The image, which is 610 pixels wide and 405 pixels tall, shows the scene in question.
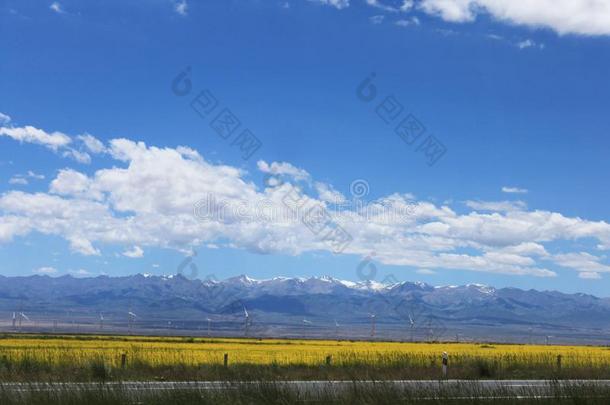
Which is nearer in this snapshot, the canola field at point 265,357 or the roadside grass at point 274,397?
the roadside grass at point 274,397

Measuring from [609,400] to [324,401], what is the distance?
263 inches

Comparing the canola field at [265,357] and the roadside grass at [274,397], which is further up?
the roadside grass at [274,397]

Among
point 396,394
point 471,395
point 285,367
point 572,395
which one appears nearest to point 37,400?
point 396,394

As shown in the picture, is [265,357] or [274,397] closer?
[274,397]

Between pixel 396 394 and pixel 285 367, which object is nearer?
pixel 396 394

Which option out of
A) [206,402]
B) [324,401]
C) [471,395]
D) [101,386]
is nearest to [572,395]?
[471,395]

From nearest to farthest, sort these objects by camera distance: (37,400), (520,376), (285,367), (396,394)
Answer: (37,400), (396,394), (520,376), (285,367)

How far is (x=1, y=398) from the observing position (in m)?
16.5

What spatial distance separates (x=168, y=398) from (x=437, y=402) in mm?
6016

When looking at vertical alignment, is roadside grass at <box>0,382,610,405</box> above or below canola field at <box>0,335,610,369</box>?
above

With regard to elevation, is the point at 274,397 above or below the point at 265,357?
above

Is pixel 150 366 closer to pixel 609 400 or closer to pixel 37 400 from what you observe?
pixel 37 400

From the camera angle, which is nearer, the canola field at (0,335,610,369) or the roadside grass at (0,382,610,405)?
the roadside grass at (0,382,610,405)

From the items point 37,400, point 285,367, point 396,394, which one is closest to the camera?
point 37,400
